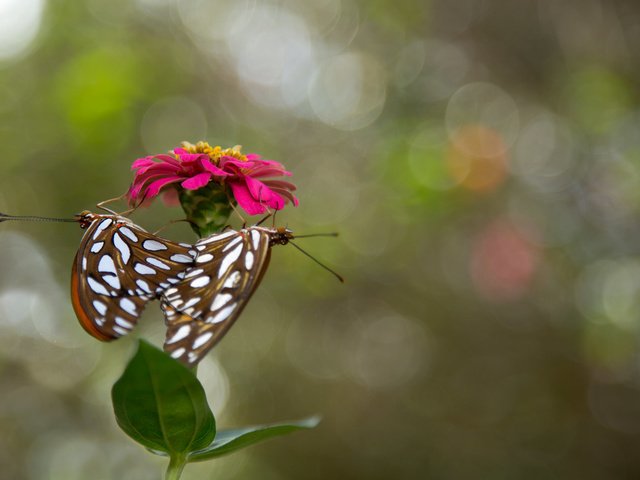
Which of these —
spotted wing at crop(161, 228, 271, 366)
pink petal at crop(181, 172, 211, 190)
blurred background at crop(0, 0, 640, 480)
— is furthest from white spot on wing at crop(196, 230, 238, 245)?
blurred background at crop(0, 0, 640, 480)

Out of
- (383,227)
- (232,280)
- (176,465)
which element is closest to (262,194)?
(232,280)

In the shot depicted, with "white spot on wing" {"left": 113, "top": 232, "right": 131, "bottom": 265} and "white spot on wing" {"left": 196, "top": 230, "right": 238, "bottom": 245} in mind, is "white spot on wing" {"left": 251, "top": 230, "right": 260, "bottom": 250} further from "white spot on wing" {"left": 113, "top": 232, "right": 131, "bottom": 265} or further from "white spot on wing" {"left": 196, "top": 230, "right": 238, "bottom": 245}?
"white spot on wing" {"left": 113, "top": 232, "right": 131, "bottom": 265}

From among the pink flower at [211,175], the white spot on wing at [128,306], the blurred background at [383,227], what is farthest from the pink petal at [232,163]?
the blurred background at [383,227]

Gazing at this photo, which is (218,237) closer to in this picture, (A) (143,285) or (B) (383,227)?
(A) (143,285)

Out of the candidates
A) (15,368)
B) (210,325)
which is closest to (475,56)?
(15,368)

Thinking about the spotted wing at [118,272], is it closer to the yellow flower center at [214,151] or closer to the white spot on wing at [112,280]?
the white spot on wing at [112,280]

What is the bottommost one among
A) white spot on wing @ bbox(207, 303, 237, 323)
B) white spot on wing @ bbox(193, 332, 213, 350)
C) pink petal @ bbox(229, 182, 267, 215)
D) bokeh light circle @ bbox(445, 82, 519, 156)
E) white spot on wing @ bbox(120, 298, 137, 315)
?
bokeh light circle @ bbox(445, 82, 519, 156)
